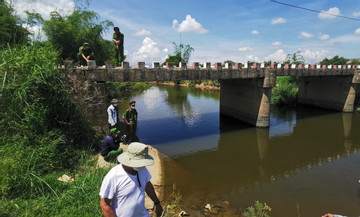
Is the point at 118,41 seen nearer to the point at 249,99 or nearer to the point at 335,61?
the point at 249,99

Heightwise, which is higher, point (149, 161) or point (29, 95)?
point (29, 95)

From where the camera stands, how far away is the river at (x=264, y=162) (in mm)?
6574

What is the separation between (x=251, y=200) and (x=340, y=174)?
4824mm

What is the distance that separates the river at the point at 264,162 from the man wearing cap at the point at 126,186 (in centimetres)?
379

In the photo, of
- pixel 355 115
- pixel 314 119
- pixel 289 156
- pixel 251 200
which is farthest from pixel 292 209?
pixel 355 115

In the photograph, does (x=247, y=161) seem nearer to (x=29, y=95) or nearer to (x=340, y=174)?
(x=340, y=174)

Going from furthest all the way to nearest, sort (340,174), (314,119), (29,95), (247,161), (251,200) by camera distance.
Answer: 1. (314,119)
2. (247,161)
3. (340,174)
4. (251,200)
5. (29,95)

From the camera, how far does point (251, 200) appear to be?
670cm

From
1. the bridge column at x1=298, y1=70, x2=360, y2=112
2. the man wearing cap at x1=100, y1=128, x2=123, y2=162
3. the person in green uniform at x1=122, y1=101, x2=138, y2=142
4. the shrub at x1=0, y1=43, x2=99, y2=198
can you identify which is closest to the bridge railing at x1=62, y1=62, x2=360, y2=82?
the shrub at x1=0, y1=43, x2=99, y2=198

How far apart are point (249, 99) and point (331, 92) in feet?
41.0

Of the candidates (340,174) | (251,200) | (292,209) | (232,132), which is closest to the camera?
(292,209)

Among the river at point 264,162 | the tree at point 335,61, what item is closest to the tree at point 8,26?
the river at point 264,162

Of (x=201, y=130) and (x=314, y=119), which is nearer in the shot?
(x=201, y=130)

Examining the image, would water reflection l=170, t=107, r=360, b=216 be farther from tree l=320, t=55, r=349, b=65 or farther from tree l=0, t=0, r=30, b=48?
tree l=320, t=55, r=349, b=65
